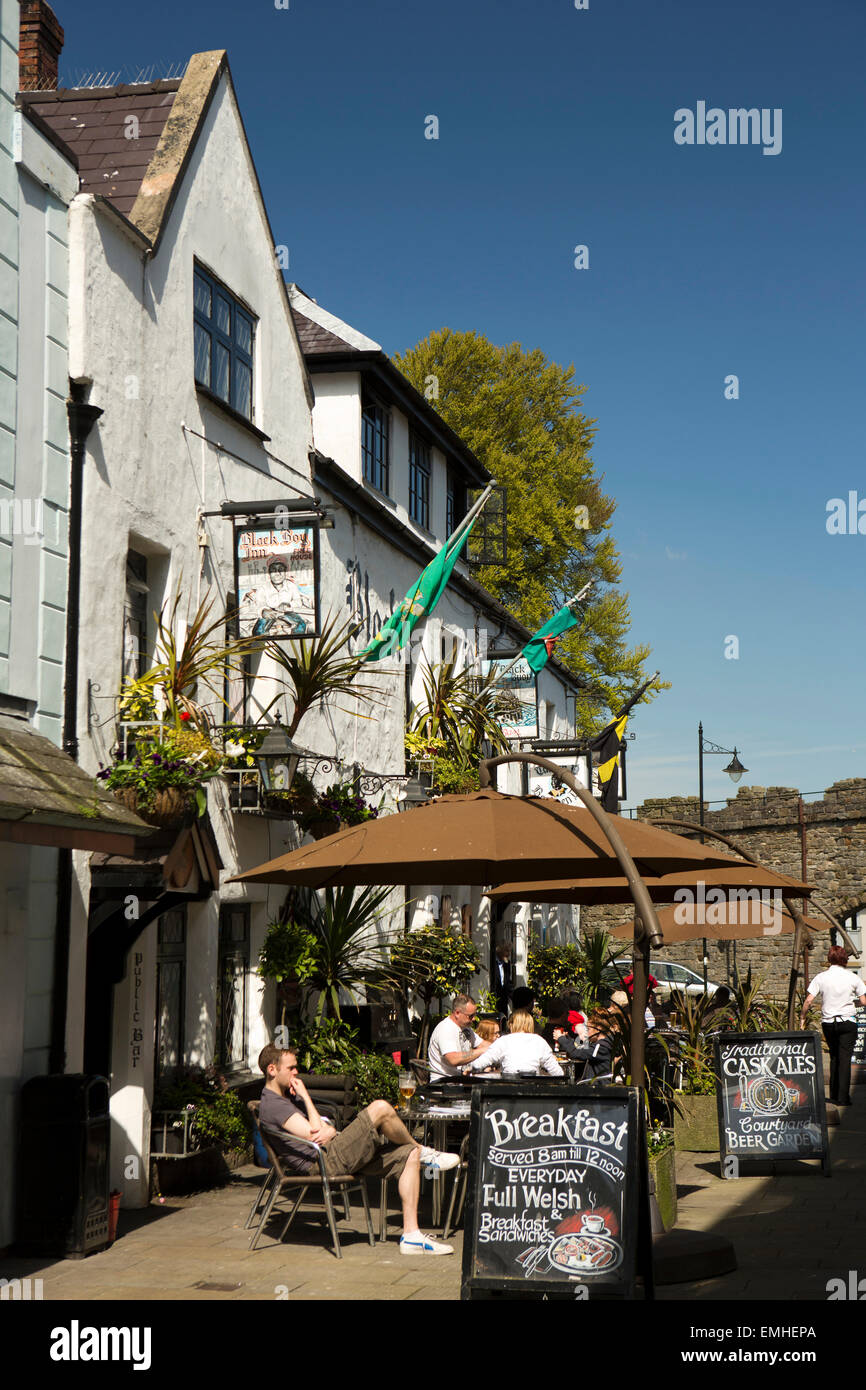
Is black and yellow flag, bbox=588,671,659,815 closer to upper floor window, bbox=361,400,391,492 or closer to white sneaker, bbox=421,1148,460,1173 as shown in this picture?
upper floor window, bbox=361,400,391,492

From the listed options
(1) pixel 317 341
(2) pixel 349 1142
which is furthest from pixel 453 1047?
(1) pixel 317 341

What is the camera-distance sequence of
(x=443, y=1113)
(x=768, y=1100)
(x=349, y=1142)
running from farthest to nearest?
(x=768, y=1100) < (x=443, y=1113) < (x=349, y=1142)

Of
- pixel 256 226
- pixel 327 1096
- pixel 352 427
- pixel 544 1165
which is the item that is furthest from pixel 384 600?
pixel 544 1165

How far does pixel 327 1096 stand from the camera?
11.2m

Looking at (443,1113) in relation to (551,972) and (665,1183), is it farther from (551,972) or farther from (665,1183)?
(551,972)

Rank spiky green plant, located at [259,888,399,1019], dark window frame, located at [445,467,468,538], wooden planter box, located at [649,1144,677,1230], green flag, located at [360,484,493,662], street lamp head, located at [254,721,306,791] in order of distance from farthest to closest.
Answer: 1. dark window frame, located at [445,467,468,538]
2. green flag, located at [360,484,493,662]
3. spiky green plant, located at [259,888,399,1019]
4. street lamp head, located at [254,721,306,791]
5. wooden planter box, located at [649,1144,677,1230]

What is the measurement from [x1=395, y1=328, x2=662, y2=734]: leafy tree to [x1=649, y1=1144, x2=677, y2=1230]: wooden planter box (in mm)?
23596

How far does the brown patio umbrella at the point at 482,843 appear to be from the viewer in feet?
27.3

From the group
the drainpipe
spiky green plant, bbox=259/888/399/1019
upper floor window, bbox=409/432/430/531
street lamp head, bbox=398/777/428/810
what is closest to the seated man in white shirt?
spiky green plant, bbox=259/888/399/1019

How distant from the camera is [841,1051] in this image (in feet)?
52.5

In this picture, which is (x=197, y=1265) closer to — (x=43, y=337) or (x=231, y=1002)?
(x=231, y=1002)

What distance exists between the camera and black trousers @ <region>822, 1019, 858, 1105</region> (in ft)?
52.0

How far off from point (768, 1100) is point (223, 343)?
8.40m

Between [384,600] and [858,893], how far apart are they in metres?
20.5
